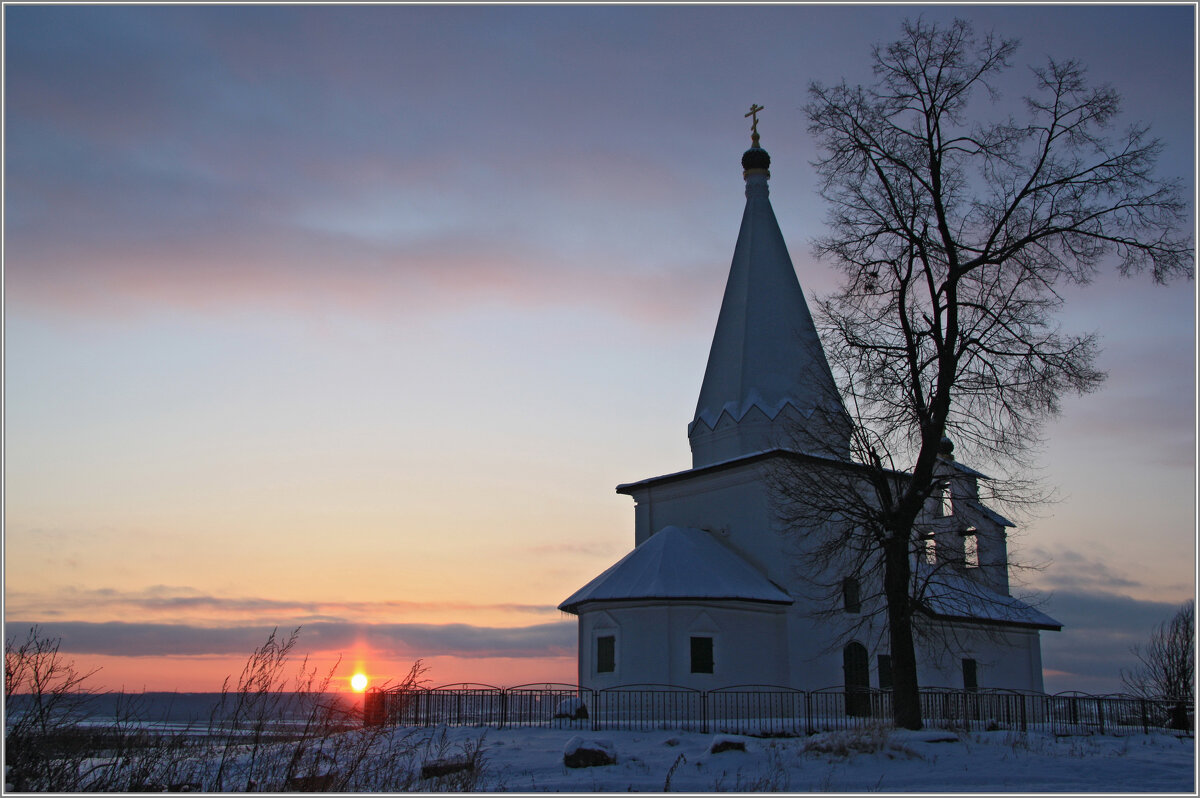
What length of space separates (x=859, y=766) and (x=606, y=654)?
11543 millimetres

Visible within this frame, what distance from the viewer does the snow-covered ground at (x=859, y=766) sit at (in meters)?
12.1

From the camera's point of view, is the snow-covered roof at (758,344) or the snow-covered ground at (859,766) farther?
the snow-covered roof at (758,344)

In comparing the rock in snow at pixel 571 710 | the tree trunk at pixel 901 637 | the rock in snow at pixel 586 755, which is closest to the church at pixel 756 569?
the rock in snow at pixel 571 710

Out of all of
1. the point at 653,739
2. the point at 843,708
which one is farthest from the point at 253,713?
the point at 843,708

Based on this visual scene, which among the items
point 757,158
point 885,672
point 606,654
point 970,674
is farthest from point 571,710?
point 757,158

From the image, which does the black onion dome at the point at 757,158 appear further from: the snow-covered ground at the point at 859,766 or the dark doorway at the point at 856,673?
the snow-covered ground at the point at 859,766

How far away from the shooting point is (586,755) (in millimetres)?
13992

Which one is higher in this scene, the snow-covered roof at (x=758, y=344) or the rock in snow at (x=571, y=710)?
the snow-covered roof at (x=758, y=344)

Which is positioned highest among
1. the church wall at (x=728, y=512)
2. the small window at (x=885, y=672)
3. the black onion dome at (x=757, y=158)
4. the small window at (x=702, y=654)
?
the black onion dome at (x=757, y=158)

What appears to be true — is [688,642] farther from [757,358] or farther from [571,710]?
[757,358]

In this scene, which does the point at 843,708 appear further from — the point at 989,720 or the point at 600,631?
the point at 600,631

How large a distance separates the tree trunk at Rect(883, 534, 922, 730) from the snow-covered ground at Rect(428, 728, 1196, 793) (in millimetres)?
964

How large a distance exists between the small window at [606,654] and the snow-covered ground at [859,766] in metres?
6.91

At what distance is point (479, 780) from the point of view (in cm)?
1206
